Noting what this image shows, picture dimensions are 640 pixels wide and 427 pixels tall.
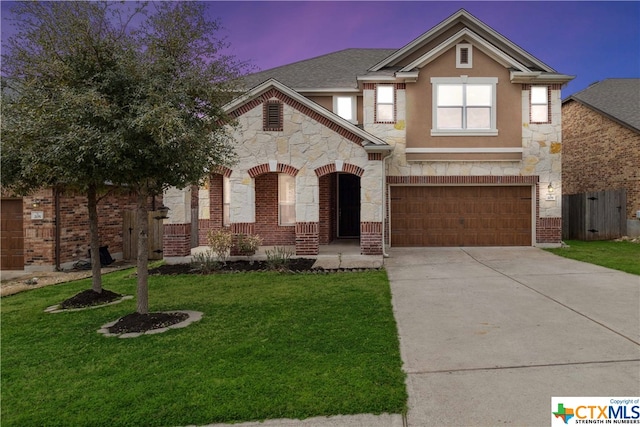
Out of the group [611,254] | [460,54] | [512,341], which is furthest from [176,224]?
[611,254]

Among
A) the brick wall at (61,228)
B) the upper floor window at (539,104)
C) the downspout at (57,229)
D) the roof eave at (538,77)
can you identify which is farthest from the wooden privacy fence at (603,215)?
the downspout at (57,229)

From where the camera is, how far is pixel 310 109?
1227cm

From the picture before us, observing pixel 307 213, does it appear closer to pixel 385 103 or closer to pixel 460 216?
pixel 385 103

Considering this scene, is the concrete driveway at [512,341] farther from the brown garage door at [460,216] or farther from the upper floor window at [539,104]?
the upper floor window at [539,104]

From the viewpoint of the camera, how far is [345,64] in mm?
18141

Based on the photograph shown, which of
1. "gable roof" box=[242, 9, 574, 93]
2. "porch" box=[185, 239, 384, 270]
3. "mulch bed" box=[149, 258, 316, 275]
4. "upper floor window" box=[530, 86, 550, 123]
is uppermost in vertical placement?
"gable roof" box=[242, 9, 574, 93]

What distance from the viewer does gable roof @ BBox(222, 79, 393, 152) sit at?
39.6 ft

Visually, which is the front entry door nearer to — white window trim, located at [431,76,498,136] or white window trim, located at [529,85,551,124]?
white window trim, located at [431,76,498,136]

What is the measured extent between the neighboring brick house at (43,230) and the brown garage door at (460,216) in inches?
411

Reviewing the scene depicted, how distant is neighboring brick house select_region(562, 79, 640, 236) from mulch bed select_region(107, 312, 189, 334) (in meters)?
19.9

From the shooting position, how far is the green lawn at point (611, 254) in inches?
416

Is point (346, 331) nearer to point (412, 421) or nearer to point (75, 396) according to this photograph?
point (412, 421)

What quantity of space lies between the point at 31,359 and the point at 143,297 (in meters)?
1.77

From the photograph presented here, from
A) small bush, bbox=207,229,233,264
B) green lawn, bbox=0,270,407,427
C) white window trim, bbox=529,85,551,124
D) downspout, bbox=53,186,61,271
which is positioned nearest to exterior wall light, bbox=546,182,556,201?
white window trim, bbox=529,85,551,124
